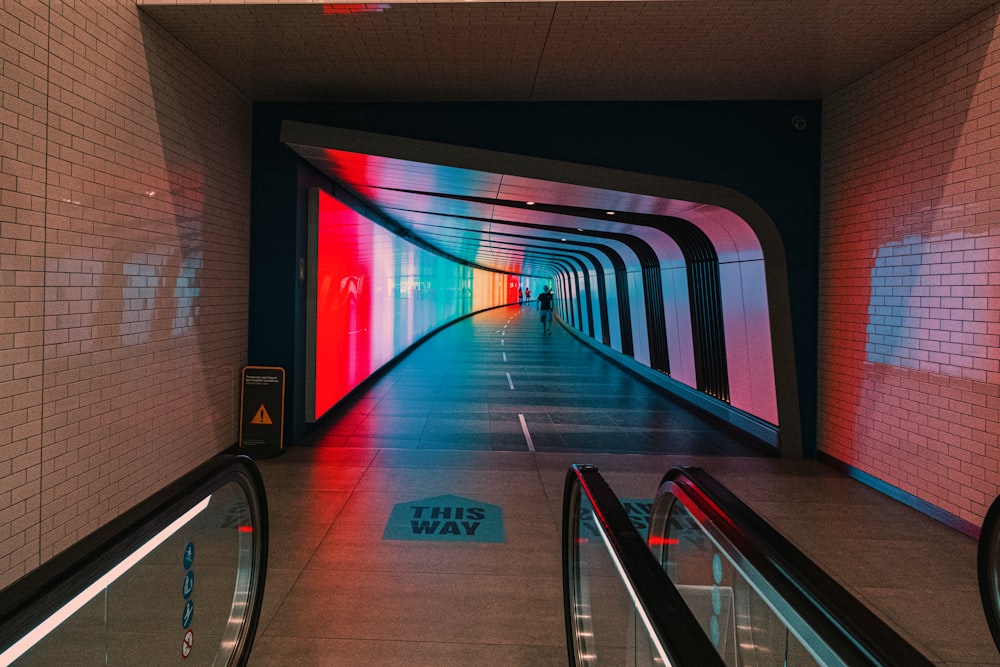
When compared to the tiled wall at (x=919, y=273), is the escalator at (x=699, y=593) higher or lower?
lower

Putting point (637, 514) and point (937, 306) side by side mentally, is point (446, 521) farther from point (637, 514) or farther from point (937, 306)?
point (937, 306)

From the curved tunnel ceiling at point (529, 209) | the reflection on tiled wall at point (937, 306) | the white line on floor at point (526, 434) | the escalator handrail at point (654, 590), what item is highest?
the curved tunnel ceiling at point (529, 209)

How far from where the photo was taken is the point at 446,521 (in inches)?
200

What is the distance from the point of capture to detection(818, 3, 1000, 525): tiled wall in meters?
4.93

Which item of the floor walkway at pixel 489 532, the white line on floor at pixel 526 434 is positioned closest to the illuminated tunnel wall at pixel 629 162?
the floor walkway at pixel 489 532

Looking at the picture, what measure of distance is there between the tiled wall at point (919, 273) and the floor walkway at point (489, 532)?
1.63ft

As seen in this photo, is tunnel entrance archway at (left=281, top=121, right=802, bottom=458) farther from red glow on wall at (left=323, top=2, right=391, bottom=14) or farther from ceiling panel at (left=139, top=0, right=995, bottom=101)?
red glow on wall at (left=323, top=2, right=391, bottom=14)

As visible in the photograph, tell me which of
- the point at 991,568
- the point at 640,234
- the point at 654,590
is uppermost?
the point at 640,234

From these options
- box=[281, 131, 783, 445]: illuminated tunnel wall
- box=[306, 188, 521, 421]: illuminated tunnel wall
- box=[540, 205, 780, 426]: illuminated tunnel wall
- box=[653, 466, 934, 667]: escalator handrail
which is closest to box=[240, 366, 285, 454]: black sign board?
box=[306, 188, 521, 421]: illuminated tunnel wall

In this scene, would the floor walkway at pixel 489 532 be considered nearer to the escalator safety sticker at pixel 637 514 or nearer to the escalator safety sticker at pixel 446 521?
the escalator safety sticker at pixel 446 521

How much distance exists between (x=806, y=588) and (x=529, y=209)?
8.57 meters

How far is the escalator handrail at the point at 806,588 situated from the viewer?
1.47m

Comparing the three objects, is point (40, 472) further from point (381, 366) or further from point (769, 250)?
point (381, 366)

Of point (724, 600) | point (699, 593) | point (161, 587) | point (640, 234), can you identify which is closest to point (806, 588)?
point (724, 600)
